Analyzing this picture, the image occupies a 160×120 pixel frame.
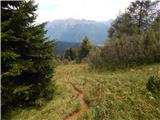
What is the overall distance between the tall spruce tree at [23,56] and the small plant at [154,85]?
287 inches

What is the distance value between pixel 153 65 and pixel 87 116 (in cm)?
1292

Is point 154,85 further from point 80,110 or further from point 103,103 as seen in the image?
point 80,110

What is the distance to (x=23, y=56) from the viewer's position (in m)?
17.8

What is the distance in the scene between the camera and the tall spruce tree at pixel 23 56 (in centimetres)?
1611

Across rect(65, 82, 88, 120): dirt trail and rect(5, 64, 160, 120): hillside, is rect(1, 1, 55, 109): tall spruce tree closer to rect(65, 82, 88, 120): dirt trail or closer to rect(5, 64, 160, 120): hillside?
rect(5, 64, 160, 120): hillside

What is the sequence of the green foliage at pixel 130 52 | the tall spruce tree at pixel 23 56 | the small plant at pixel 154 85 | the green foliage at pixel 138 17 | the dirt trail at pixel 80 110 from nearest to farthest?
the tall spruce tree at pixel 23 56
the dirt trail at pixel 80 110
the small plant at pixel 154 85
the green foliage at pixel 130 52
the green foliage at pixel 138 17

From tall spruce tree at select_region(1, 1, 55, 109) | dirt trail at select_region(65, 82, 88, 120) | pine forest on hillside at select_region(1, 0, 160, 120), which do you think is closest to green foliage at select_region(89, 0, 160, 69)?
pine forest on hillside at select_region(1, 0, 160, 120)

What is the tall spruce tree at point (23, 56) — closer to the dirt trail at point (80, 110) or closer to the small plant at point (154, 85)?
the dirt trail at point (80, 110)

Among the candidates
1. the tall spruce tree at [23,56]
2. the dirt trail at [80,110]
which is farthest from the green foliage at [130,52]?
the tall spruce tree at [23,56]

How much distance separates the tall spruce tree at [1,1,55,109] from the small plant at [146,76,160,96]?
23.9ft

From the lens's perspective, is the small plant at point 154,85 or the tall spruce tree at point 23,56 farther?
the small plant at point 154,85

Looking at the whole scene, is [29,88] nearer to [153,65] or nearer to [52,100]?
[52,100]

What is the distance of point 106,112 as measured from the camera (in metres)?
16.9

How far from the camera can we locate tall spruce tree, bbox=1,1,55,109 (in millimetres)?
16109
